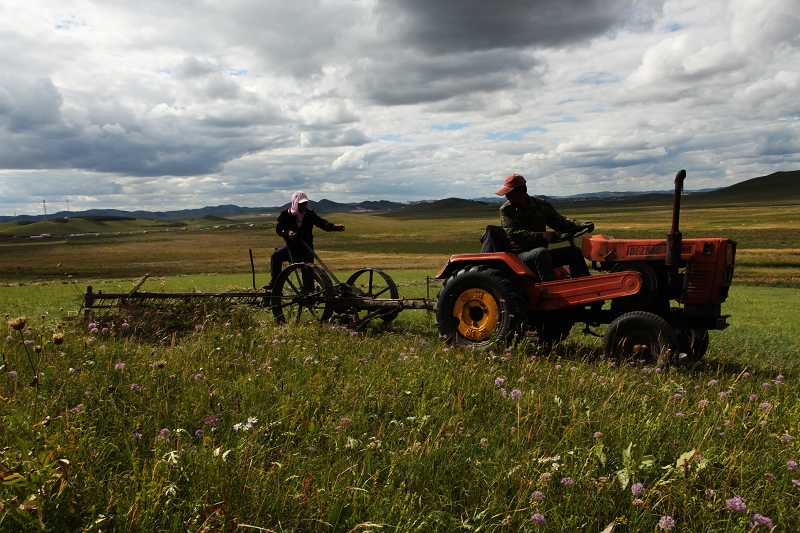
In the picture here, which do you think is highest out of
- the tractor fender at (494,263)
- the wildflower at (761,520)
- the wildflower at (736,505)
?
the tractor fender at (494,263)

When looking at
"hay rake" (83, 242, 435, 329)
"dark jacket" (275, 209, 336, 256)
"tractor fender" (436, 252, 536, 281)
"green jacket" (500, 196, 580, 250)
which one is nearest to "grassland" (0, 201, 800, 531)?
"tractor fender" (436, 252, 536, 281)

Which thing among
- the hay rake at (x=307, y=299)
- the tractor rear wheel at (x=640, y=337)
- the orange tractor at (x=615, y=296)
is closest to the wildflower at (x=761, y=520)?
the orange tractor at (x=615, y=296)

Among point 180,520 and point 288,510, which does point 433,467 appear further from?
point 180,520

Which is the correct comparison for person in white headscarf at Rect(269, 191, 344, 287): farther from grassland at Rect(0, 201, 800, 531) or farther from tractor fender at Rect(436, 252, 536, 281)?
grassland at Rect(0, 201, 800, 531)

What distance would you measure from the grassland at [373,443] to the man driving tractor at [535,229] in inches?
56.2

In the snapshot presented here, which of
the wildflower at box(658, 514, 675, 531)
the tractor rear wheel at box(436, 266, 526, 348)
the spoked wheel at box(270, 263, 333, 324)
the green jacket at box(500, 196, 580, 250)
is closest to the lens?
the wildflower at box(658, 514, 675, 531)

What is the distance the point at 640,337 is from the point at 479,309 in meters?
1.87

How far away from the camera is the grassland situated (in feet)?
8.38

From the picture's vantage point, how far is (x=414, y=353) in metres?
5.97

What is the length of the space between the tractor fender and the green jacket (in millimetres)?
261

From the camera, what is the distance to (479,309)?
7094 millimetres

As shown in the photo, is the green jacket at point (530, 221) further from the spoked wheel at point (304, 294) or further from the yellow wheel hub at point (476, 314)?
the spoked wheel at point (304, 294)

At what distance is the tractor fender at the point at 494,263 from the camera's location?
6.76 metres

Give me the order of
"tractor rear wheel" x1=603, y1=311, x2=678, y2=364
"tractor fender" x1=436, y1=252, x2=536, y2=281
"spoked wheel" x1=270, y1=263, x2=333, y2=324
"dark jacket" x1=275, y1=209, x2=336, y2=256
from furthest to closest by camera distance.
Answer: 1. "dark jacket" x1=275, y1=209, x2=336, y2=256
2. "spoked wheel" x1=270, y1=263, x2=333, y2=324
3. "tractor fender" x1=436, y1=252, x2=536, y2=281
4. "tractor rear wheel" x1=603, y1=311, x2=678, y2=364
